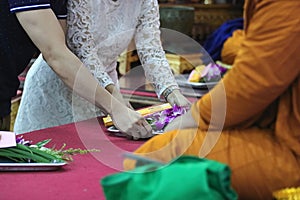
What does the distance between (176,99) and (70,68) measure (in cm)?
38

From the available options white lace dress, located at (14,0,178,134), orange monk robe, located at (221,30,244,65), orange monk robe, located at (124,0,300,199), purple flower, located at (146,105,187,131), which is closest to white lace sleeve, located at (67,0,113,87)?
white lace dress, located at (14,0,178,134)

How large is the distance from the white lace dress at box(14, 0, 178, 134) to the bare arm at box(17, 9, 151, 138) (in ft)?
0.63

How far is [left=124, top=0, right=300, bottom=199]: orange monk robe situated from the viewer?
2.74 feet

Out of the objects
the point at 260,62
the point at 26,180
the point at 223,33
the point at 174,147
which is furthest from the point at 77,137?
the point at 223,33

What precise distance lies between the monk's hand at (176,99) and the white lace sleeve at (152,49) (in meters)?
0.03

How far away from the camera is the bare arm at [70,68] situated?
1.50m

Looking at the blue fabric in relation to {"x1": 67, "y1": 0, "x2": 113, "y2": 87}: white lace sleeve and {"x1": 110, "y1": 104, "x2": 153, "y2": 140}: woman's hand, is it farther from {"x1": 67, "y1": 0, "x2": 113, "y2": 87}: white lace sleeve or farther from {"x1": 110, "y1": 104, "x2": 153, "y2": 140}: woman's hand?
{"x1": 110, "y1": 104, "x2": 153, "y2": 140}: woman's hand

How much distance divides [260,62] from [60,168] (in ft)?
1.84

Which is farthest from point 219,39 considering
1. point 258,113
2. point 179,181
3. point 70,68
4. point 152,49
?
point 179,181

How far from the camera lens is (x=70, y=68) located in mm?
1552

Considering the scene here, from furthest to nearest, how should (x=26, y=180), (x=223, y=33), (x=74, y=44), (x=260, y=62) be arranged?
(x=223, y=33)
(x=74, y=44)
(x=26, y=180)
(x=260, y=62)

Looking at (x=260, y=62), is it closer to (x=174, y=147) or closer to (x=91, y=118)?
(x=174, y=147)

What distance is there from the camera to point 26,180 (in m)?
1.14

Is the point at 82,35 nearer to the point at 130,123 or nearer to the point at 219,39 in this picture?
the point at 130,123
